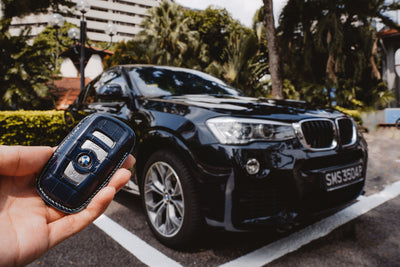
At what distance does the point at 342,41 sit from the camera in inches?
482

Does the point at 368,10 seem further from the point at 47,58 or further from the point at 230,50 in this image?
the point at 47,58

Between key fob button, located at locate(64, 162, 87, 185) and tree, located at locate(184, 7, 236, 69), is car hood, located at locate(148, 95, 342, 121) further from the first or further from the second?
tree, located at locate(184, 7, 236, 69)

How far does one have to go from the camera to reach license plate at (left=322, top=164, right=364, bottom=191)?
204 cm

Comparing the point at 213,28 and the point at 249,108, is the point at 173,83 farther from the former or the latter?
the point at 213,28

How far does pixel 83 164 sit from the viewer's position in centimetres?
106

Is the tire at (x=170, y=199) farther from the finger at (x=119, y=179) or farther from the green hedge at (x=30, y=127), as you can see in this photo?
the green hedge at (x=30, y=127)

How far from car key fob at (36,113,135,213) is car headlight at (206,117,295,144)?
90cm

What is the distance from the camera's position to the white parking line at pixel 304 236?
201cm

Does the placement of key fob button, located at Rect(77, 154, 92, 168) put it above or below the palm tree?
below

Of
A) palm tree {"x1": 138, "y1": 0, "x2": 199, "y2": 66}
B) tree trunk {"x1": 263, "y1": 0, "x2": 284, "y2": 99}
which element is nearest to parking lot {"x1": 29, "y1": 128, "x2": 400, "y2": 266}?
tree trunk {"x1": 263, "y1": 0, "x2": 284, "y2": 99}

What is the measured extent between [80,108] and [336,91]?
11.9m

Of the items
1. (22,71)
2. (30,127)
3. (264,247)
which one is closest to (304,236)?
(264,247)

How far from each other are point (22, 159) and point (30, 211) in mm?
190

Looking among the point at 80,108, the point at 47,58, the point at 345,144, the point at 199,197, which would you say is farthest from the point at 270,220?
the point at 47,58
